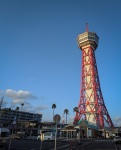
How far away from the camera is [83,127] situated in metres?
73.9

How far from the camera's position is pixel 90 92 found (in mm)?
109500

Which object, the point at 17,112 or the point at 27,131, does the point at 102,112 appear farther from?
the point at 17,112

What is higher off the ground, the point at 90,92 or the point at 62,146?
the point at 90,92

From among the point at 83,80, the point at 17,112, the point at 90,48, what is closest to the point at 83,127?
the point at 83,80

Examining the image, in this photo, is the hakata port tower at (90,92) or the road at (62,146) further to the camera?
the hakata port tower at (90,92)

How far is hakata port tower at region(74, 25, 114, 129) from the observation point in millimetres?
104688

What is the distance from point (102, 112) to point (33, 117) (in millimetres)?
71529

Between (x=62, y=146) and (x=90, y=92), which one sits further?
(x=90, y=92)

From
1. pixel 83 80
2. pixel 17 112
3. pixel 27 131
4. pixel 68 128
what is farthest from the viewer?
pixel 17 112

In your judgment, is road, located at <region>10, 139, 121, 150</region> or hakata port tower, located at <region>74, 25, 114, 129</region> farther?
hakata port tower, located at <region>74, 25, 114, 129</region>

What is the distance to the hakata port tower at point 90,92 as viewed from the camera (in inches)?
4122

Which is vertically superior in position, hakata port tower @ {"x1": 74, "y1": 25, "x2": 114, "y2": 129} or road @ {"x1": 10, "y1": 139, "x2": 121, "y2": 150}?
hakata port tower @ {"x1": 74, "y1": 25, "x2": 114, "y2": 129}

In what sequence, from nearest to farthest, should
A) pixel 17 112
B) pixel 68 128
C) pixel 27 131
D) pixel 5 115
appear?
pixel 68 128 → pixel 27 131 → pixel 5 115 → pixel 17 112

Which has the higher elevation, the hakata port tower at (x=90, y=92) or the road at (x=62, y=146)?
the hakata port tower at (x=90, y=92)
